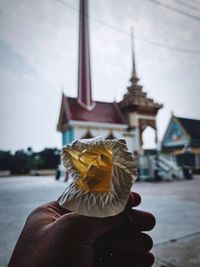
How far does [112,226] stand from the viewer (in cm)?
48

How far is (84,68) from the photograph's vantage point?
40.8 feet

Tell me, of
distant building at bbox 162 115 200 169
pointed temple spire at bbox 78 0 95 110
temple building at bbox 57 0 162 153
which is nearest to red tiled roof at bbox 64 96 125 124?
temple building at bbox 57 0 162 153

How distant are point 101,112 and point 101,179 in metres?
11.9

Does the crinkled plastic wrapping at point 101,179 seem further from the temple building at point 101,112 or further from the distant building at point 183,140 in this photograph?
the distant building at point 183,140

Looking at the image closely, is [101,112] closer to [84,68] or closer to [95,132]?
[95,132]

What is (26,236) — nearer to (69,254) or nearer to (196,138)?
(69,254)

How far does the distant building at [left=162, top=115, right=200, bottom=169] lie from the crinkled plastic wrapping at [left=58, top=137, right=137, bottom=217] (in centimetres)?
1298

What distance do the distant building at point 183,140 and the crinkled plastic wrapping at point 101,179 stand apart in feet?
42.6

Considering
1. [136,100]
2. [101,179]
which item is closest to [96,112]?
[136,100]

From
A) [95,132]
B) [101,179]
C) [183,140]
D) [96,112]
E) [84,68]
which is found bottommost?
[101,179]

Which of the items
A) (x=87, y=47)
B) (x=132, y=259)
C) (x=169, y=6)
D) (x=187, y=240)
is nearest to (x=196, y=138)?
(x=87, y=47)

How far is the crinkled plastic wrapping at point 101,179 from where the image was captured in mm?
455

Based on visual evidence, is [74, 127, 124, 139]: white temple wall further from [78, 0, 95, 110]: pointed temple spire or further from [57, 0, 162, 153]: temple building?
[78, 0, 95, 110]: pointed temple spire

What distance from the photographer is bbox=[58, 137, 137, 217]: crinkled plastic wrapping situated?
1.49ft
